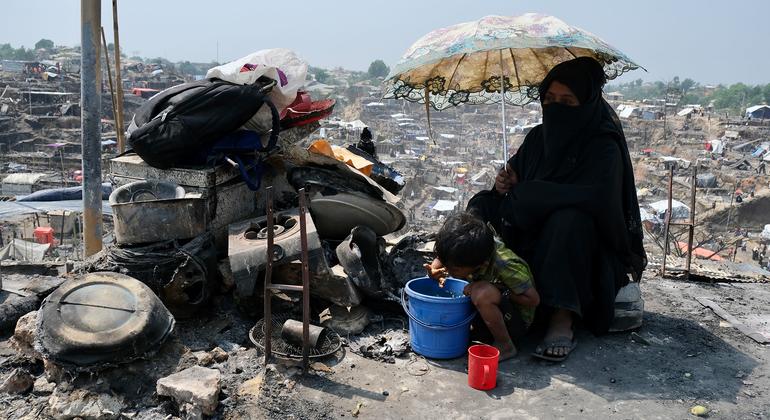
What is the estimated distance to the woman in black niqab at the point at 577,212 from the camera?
2980 millimetres

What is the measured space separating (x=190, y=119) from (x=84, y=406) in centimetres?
169

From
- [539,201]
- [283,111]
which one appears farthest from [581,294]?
[283,111]

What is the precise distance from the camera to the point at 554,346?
2.97 metres

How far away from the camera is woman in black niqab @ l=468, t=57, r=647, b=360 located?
2.98 metres

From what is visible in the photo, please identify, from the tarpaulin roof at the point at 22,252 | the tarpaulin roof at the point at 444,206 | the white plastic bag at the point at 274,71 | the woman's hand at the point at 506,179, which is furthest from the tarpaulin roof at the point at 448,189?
the woman's hand at the point at 506,179

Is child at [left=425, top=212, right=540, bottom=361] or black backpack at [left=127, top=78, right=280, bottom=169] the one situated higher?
black backpack at [left=127, top=78, right=280, bottom=169]

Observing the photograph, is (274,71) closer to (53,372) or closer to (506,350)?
(53,372)

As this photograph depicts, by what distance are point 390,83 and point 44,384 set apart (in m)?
2.64

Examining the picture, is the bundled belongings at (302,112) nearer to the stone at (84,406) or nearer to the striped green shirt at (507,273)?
the striped green shirt at (507,273)

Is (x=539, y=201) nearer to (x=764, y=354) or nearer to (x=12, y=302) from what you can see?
(x=764, y=354)

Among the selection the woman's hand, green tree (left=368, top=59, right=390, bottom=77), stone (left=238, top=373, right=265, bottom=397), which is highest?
green tree (left=368, top=59, right=390, bottom=77)

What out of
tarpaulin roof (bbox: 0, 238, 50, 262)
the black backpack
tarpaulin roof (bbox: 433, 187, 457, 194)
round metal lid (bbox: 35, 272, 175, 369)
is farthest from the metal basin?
tarpaulin roof (bbox: 433, 187, 457, 194)

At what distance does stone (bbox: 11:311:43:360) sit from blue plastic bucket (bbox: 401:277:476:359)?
6.18 ft

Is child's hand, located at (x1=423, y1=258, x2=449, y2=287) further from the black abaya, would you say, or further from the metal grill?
the metal grill
